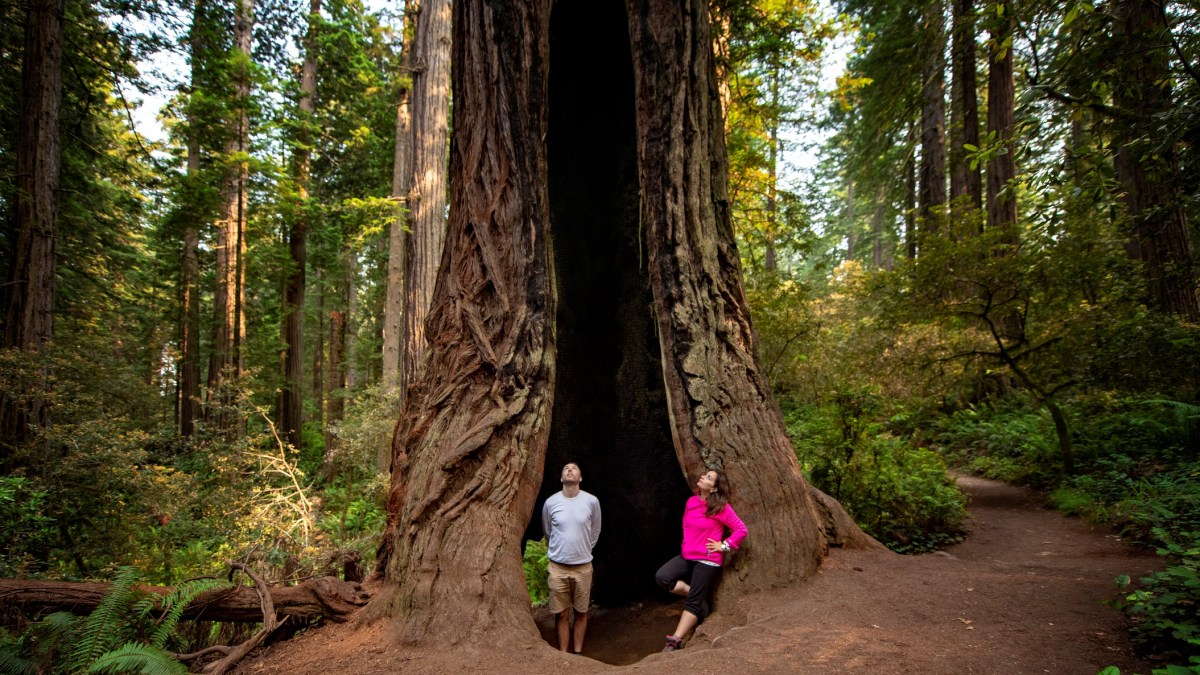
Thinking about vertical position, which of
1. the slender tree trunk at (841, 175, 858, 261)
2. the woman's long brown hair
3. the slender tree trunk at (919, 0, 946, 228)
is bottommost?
the woman's long brown hair

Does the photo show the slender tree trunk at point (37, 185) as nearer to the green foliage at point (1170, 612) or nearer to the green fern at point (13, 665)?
the green fern at point (13, 665)

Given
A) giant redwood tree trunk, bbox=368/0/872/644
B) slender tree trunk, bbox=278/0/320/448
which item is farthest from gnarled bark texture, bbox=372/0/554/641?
slender tree trunk, bbox=278/0/320/448

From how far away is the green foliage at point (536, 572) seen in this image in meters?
6.98

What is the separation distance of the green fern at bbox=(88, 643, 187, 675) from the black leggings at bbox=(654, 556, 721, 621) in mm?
3219

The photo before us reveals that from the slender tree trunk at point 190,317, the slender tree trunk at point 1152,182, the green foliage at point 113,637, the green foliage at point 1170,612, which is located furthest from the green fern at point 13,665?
the slender tree trunk at point 190,317

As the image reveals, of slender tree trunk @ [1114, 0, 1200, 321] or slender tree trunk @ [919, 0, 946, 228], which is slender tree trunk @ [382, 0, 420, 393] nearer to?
slender tree trunk @ [1114, 0, 1200, 321]

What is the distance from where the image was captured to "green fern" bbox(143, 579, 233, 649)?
11.0 feet

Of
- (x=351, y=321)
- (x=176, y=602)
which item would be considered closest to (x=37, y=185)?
(x=176, y=602)

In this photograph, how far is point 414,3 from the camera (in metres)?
11.7

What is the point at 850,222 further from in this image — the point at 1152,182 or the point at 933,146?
the point at 1152,182

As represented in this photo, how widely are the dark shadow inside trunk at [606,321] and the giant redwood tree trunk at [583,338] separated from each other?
0.02 m

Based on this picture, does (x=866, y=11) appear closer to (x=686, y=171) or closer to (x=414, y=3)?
(x=414, y=3)

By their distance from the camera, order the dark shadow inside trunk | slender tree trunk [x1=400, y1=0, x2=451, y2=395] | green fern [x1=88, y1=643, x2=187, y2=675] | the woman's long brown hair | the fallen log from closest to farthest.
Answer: green fern [x1=88, y1=643, x2=187, y2=675], the fallen log, the woman's long brown hair, the dark shadow inside trunk, slender tree trunk [x1=400, y1=0, x2=451, y2=395]

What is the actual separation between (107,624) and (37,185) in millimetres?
8032
